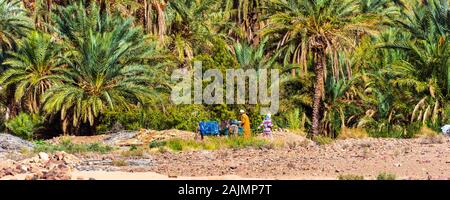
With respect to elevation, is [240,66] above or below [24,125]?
above

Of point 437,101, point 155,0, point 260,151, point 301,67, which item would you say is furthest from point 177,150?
point 155,0

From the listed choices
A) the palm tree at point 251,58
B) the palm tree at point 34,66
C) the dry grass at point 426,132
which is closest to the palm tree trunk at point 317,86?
the palm tree at point 251,58

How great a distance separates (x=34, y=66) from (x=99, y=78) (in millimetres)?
3079

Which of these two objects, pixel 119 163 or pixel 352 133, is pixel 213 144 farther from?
pixel 352 133

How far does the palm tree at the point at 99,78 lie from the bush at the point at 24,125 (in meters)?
1.41

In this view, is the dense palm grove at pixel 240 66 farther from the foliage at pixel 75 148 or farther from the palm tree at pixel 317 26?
the foliage at pixel 75 148

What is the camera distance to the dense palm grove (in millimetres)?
28328

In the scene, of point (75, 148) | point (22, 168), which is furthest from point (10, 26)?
point (22, 168)

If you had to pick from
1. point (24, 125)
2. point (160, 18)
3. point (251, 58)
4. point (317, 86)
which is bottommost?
point (24, 125)

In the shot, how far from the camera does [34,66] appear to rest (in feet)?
101

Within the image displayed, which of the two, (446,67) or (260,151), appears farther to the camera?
(446,67)

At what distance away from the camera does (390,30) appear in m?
34.5
